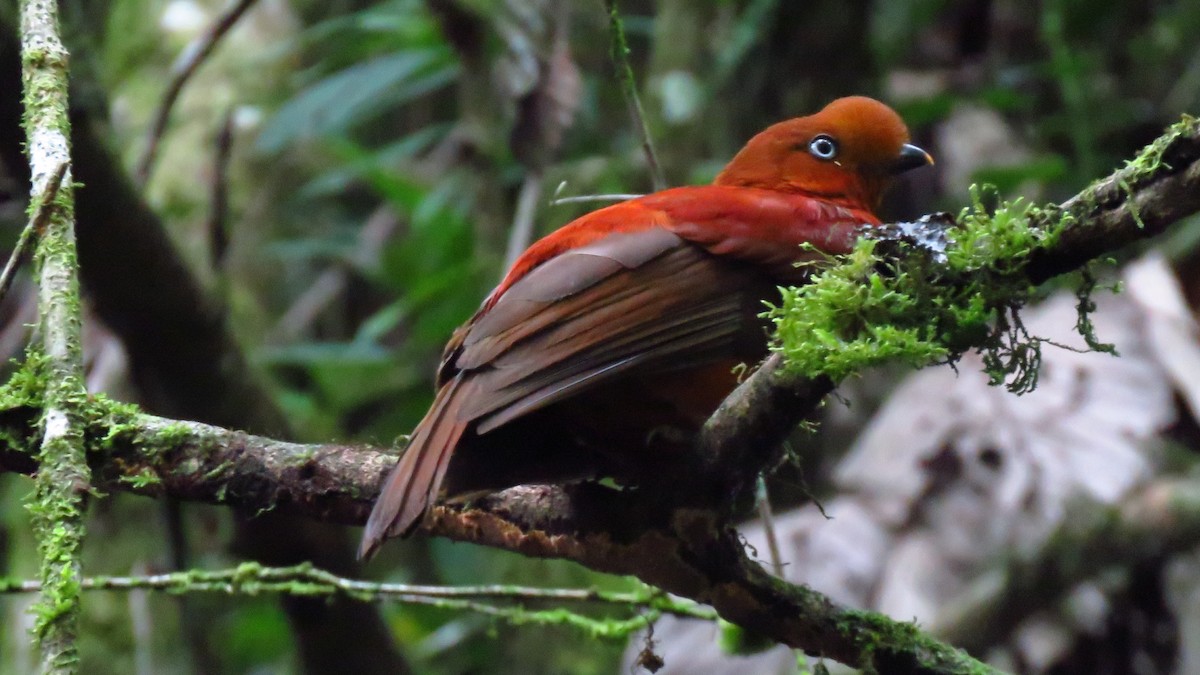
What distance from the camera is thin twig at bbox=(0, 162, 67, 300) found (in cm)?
140

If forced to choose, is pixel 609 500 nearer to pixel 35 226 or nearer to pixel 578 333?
pixel 578 333

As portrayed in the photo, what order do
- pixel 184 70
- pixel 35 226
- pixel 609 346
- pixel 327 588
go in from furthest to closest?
1. pixel 184 70
2. pixel 327 588
3. pixel 609 346
4. pixel 35 226

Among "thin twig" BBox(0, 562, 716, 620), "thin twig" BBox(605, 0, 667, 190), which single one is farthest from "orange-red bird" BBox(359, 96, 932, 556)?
"thin twig" BBox(0, 562, 716, 620)

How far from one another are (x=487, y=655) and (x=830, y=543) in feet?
5.64

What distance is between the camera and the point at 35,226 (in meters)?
1.47

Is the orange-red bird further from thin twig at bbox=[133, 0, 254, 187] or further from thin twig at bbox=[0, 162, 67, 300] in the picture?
thin twig at bbox=[133, 0, 254, 187]

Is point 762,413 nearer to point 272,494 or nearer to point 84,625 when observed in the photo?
point 272,494

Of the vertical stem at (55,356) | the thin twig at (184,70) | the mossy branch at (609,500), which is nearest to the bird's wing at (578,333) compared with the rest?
the mossy branch at (609,500)

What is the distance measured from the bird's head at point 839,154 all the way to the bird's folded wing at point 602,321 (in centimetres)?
78

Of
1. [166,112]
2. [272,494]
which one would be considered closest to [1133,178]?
[272,494]

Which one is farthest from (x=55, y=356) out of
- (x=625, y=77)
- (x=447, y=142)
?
(x=447, y=142)

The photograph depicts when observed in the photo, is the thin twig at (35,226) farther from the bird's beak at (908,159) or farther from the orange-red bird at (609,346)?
the bird's beak at (908,159)

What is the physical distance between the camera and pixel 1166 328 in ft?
11.9

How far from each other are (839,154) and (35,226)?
179 centimetres
